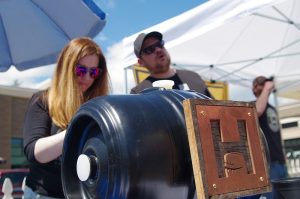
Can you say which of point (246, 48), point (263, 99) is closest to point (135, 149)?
point (263, 99)

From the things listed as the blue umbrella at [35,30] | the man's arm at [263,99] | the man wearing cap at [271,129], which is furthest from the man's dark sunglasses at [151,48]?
the man wearing cap at [271,129]

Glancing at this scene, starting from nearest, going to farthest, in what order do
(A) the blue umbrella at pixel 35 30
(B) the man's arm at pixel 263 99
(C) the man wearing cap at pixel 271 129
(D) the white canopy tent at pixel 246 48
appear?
1. (A) the blue umbrella at pixel 35 30
2. (B) the man's arm at pixel 263 99
3. (C) the man wearing cap at pixel 271 129
4. (D) the white canopy tent at pixel 246 48

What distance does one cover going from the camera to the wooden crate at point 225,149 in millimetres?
829

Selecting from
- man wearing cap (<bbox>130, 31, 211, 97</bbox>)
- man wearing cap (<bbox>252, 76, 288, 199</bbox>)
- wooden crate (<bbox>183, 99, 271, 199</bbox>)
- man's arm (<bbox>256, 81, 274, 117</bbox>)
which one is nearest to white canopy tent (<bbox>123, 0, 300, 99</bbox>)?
man wearing cap (<bbox>252, 76, 288, 199</bbox>)

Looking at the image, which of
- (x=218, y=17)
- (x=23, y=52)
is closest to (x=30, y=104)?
(x=23, y=52)

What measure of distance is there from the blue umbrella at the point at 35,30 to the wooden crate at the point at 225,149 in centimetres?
258

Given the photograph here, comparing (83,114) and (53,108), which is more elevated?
(53,108)

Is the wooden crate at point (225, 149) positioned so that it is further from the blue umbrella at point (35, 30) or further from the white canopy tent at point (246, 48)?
the white canopy tent at point (246, 48)

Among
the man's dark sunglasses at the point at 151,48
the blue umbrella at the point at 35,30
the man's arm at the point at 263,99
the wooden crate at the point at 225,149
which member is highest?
the blue umbrella at the point at 35,30

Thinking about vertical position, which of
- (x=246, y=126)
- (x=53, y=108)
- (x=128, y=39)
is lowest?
(x=246, y=126)

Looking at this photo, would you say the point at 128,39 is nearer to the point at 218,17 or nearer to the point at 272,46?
the point at 218,17

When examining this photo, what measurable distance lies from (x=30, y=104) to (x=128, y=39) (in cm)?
299

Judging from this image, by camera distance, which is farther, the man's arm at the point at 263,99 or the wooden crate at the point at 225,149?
the man's arm at the point at 263,99

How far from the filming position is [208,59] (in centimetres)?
611
